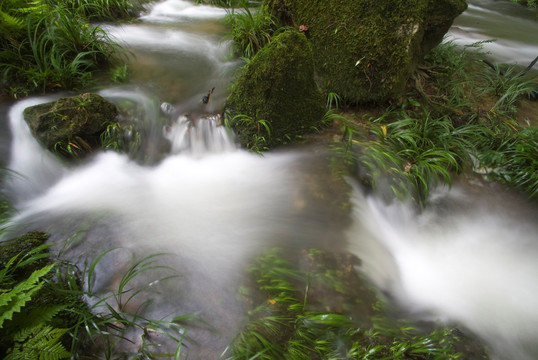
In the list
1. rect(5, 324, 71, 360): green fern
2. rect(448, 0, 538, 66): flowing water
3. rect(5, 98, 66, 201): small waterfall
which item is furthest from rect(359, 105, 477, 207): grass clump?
rect(5, 98, 66, 201): small waterfall

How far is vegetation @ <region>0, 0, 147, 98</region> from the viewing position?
3.36 metres

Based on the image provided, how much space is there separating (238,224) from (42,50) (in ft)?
11.1

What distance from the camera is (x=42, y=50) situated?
352 cm

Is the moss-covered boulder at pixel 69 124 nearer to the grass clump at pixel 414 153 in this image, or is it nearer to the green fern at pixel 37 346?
the green fern at pixel 37 346

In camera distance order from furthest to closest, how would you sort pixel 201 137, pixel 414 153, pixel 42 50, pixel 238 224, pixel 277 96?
pixel 42 50
pixel 201 137
pixel 414 153
pixel 277 96
pixel 238 224

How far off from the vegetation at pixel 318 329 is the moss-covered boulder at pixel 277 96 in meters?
1.68

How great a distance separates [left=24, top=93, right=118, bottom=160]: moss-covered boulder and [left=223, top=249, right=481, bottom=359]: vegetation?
2.37 meters

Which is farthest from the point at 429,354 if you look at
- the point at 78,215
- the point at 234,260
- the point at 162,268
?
the point at 78,215

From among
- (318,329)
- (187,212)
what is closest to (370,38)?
(187,212)

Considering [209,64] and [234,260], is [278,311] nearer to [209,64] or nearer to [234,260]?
[234,260]

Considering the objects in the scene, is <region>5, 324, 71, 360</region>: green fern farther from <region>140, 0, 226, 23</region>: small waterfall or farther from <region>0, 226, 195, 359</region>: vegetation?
<region>140, 0, 226, 23</region>: small waterfall

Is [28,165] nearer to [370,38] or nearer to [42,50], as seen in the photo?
[42,50]

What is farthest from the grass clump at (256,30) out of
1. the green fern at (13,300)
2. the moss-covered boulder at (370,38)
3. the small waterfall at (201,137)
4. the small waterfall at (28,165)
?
the green fern at (13,300)

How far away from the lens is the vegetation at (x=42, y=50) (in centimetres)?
336
